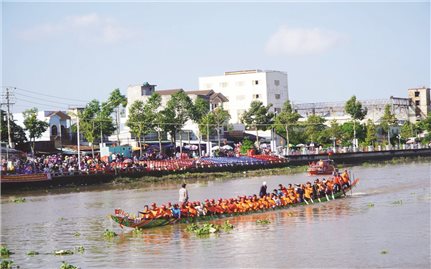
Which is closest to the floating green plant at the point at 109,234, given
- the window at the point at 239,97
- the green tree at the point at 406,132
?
the window at the point at 239,97

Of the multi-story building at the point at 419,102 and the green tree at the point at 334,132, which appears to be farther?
the multi-story building at the point at 419,102

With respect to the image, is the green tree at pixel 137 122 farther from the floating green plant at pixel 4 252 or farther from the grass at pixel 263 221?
the floating green plant at pixel 4 252

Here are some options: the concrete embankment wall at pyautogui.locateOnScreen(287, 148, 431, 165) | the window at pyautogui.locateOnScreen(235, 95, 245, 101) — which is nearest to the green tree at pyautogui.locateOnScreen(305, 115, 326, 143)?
the concrete embankment wall at pyautogui.locateOnScreen(287, 148, 431, 165)

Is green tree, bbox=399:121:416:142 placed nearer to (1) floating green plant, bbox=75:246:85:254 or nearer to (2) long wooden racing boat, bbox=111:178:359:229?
(2) long wooden racing boat, bbox=111:178:359:229

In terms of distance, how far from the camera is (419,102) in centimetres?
14975

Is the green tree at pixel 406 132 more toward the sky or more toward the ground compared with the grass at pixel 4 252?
more toward the sky

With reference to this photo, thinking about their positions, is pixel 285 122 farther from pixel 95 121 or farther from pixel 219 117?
pixel 95 121

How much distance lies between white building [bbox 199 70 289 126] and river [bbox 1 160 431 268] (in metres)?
78.0

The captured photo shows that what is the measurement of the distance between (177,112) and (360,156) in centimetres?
2849

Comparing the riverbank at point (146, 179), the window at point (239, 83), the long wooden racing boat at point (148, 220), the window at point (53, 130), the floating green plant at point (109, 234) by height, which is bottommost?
the floating green plant at point (109, 234)

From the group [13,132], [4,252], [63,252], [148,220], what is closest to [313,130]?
[13,132]

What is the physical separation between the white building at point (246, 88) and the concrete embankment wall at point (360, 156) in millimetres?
24992

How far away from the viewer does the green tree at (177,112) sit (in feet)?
291

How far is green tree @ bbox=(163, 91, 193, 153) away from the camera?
291 feet
